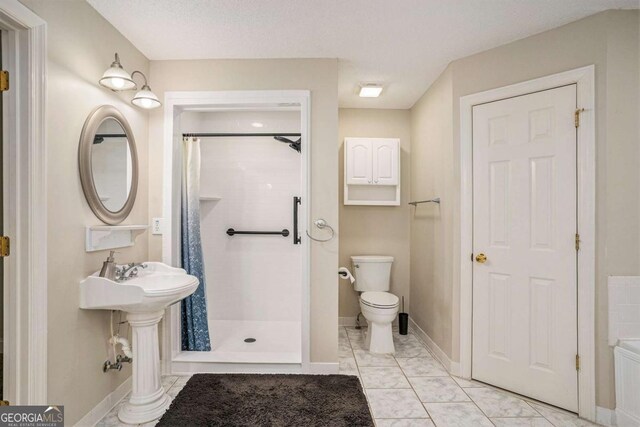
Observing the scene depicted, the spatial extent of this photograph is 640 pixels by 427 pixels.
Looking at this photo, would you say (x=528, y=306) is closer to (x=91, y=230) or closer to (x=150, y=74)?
(x=91, y=230)

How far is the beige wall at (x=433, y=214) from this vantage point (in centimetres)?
265

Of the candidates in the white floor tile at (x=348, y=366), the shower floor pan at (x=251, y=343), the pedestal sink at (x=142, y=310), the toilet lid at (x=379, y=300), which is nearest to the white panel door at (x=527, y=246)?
the toilet lid at (x=379, y=300)

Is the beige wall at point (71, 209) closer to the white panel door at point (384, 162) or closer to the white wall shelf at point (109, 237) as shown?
the white wall shelf at point (109, 237)

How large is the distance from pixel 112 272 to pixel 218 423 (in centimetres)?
111

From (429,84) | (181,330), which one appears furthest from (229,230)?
(429,84)

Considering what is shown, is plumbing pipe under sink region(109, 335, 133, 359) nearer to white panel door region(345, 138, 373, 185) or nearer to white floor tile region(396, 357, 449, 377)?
white floor tile region(396, 357, 449, 377)

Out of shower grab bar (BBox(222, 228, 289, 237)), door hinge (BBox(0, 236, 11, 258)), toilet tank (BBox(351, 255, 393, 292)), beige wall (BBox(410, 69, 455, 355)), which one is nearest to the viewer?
door hinge (BBox(0, 236, 11, 258))

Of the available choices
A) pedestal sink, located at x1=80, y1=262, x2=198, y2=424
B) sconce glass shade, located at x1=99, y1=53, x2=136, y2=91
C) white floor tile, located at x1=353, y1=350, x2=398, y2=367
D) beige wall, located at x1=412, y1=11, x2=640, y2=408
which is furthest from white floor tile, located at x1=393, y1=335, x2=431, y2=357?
sconce glass shade, located at x1=99, y1=53, x2=136, y2=91

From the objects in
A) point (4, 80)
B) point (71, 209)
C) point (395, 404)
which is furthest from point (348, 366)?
point (4, 80)

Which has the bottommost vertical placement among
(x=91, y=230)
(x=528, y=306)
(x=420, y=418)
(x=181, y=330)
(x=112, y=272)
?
(x=420, y=418)

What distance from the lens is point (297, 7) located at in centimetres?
193

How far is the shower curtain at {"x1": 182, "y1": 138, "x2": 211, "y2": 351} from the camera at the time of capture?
2.67m

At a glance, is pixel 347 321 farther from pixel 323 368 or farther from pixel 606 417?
pixel 606 417

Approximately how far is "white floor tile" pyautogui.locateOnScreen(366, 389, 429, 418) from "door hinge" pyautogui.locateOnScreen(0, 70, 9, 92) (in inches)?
105
